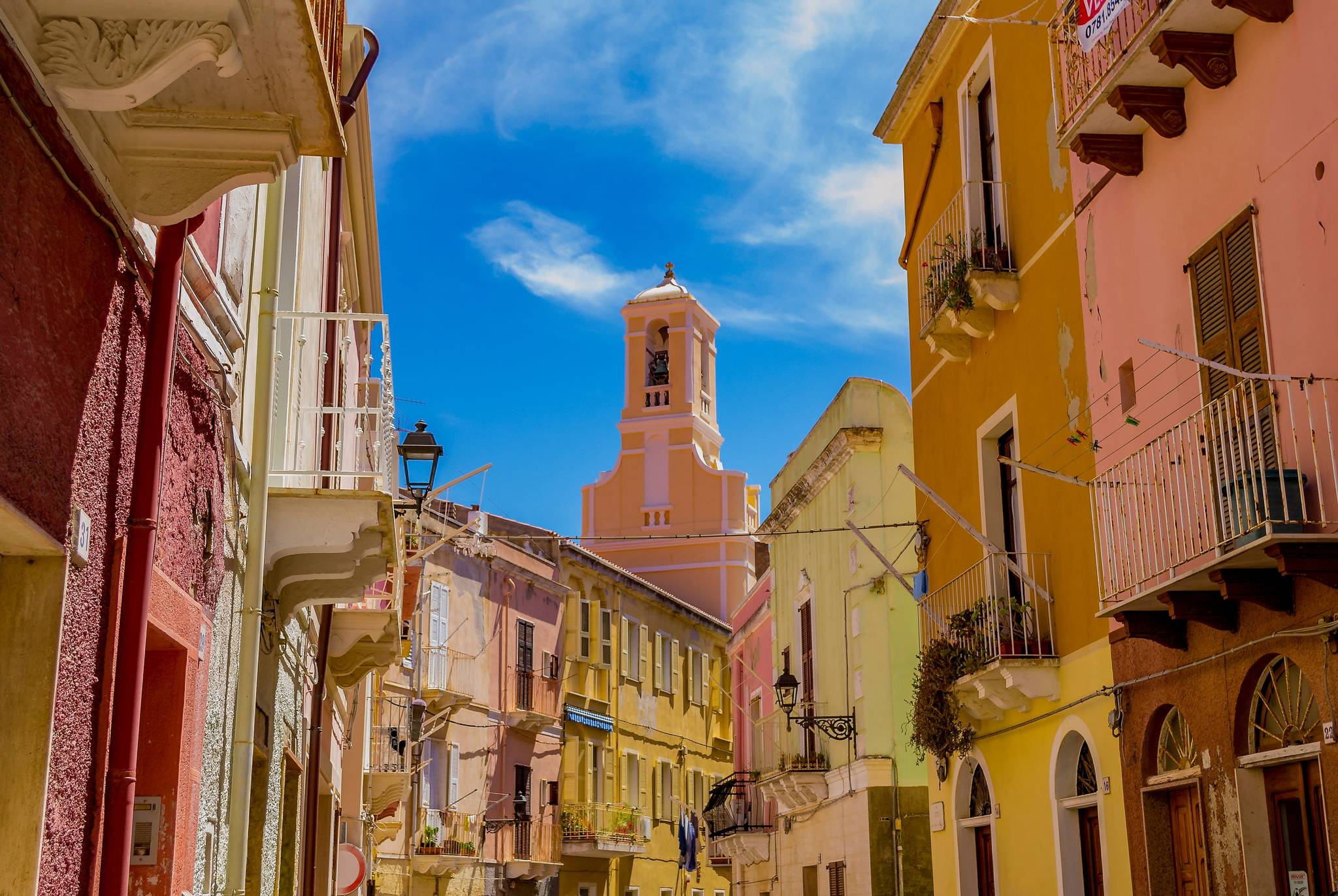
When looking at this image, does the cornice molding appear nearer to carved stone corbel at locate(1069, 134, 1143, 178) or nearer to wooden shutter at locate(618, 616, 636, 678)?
carved stone corbel at locate(1069, 134, 1143, 178)

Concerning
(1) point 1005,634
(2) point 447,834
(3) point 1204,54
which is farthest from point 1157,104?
(2) point 447,834

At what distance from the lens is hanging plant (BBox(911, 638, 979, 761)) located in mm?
13594

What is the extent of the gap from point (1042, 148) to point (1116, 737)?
16.8ft

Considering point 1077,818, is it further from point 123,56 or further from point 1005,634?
point 123,56

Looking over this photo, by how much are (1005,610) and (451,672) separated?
62.1 feet

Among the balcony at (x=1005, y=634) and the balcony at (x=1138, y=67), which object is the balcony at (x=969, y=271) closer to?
the balcony at (x=1138, y=67)

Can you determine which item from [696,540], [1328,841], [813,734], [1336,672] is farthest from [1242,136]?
[696,540]

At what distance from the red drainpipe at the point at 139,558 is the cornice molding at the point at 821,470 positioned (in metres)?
16.0

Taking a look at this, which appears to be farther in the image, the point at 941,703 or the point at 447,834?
the point at 447,834

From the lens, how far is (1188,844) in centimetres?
991

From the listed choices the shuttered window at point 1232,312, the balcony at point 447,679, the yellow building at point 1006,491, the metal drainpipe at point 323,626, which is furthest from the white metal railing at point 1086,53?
the balcony at point 447,679

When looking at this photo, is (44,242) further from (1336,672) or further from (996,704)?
(996,704)

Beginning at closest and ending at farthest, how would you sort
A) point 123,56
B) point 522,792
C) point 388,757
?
point 123,56
point 388,757
point 522,792

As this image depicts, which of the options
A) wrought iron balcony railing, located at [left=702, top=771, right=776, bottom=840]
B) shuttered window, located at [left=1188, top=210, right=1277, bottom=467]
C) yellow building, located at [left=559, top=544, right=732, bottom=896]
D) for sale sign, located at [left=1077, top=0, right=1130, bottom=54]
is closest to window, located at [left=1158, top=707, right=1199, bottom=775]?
shuttered window, located at [left=1188, top=210, right=1277, bottom=467]
